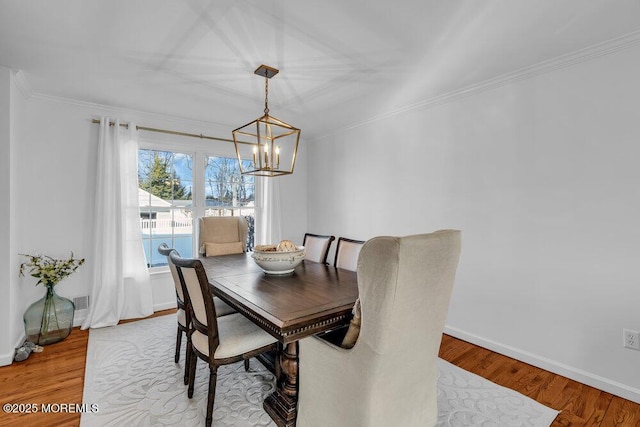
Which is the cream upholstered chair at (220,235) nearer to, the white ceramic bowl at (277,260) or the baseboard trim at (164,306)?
the baseboard trim at (164,306)

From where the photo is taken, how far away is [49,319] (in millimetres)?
2871

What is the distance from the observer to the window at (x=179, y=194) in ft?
12.4

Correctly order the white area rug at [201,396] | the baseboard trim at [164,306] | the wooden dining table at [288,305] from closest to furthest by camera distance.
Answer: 1. the wooden dining table at [288,305]
2. the white area rug at [201,396]
3. the baseboard trim at [164,306]

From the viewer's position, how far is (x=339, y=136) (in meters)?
4.41

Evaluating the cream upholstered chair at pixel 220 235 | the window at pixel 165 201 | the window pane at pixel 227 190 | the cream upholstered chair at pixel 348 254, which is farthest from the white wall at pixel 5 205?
the cream upholstered chair at pixel 348 254

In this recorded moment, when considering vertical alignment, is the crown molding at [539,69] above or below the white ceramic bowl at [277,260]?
above

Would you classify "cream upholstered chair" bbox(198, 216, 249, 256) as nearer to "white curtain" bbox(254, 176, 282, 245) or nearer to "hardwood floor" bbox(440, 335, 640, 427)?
"white curtain" bbox(254, 176, 282, 245)

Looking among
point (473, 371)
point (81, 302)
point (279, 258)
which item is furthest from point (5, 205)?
point (473, 371)

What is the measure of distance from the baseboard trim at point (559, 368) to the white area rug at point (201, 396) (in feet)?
1.82

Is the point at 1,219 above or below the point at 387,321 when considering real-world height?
above

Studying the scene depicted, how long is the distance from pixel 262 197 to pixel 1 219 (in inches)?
109

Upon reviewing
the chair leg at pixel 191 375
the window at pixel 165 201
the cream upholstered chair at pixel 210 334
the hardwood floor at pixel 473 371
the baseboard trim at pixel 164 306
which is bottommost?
the hardwood floor at pixel 473 371

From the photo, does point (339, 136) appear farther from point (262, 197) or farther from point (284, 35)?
point (284, 35)

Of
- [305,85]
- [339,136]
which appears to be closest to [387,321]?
[305,85]
